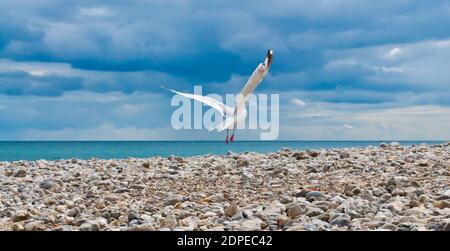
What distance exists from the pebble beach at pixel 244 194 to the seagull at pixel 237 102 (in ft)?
3.48

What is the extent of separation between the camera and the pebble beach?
788 cm

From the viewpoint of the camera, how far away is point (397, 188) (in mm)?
9961

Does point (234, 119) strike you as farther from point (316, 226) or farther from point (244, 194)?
point (316, 226)

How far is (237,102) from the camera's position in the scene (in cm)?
1234

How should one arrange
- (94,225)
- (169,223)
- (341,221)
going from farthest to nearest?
(94,225) → (169,223) → (341,221)

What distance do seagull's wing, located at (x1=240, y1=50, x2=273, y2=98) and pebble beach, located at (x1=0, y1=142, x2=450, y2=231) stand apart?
1.71m

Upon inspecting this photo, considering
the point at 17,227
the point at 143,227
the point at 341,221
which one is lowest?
the point at 17,227

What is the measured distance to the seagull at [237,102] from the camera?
10.6m

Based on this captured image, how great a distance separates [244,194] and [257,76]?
6.66 feet

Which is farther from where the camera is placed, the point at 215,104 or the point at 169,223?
the point at 215,104

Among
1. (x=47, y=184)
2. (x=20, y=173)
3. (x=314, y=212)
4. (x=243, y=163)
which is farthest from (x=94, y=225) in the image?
(x=20, y=173)

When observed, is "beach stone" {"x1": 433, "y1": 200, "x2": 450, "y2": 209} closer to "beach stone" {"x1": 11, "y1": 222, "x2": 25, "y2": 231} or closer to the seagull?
the seagull
